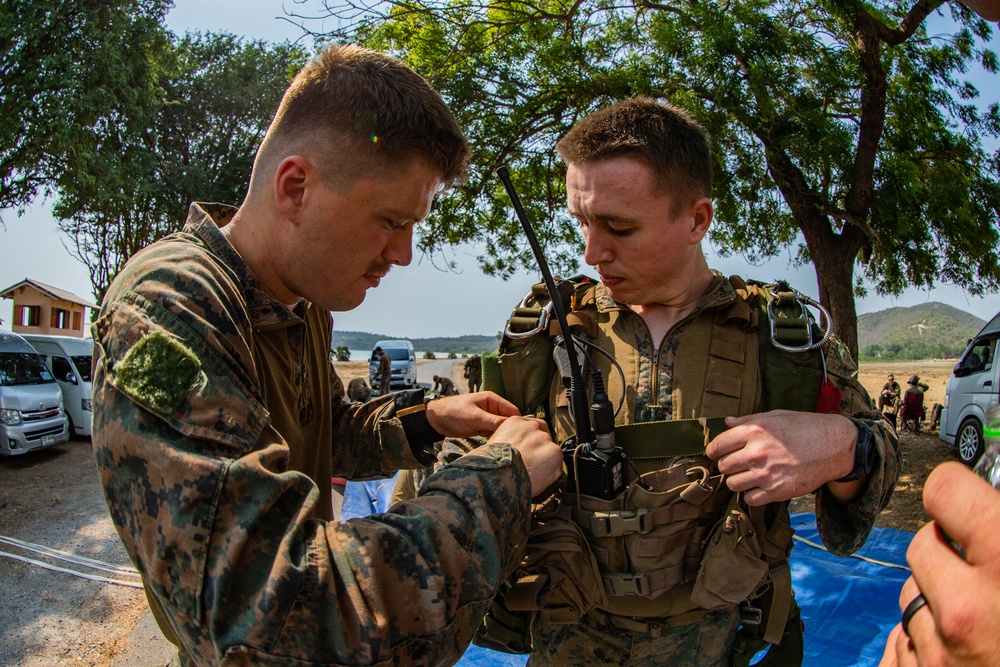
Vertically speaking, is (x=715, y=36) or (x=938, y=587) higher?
(x=715, y=36)

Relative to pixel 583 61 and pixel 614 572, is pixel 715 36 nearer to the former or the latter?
pixel 583 61

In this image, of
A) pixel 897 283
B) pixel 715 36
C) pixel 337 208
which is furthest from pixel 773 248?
pixel 337 208

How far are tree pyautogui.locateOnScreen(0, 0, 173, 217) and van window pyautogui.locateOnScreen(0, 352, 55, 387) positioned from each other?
4.20 metres

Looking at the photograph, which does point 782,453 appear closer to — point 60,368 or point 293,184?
point 293,184

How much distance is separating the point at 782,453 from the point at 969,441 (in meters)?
10.4

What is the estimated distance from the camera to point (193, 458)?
97 cm

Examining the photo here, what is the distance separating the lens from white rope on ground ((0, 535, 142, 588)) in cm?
614

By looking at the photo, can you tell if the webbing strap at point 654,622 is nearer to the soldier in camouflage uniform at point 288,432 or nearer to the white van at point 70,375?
the soldier in camouflage uniform at point 288,432

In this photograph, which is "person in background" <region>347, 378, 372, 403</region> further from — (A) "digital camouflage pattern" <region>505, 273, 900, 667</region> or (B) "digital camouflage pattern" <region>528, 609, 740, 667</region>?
(B) "digital camouflage pattern" <region>528, 609, 740, 667</region>

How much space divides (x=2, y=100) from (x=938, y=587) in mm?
15717

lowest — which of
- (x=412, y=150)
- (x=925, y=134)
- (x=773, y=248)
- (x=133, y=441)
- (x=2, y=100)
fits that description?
(x=133, y=441)

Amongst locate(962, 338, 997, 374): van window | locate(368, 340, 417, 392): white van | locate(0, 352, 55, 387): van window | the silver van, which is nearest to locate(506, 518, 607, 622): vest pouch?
locate(962, 338, 997, 374): van window

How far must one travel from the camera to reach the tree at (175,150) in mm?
14117

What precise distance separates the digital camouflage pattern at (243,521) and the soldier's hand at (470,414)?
0.55 metres
